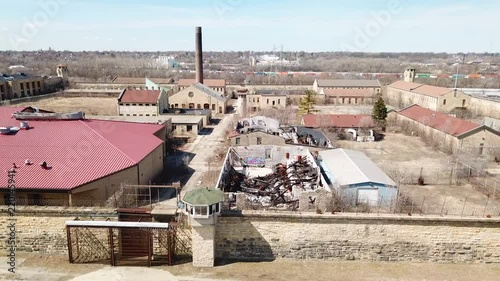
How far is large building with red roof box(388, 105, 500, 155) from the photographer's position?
103 feet

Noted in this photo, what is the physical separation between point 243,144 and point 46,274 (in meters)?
19.3

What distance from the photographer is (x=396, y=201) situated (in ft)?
58.3

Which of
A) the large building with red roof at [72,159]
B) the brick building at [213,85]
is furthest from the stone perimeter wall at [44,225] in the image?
the brick building at [213,85]

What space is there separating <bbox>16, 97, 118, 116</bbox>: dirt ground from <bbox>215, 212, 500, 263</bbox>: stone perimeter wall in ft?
134

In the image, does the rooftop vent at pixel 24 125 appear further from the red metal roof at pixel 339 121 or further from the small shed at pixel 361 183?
the red metal roof at pixel 339 121

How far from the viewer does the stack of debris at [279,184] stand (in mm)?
19391

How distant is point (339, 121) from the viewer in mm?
39500

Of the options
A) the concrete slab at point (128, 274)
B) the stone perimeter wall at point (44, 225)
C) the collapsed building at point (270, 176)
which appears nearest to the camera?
the concrete slab at point (128, 274)

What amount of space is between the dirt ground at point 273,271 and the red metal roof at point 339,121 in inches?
1004

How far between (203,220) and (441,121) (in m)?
31.7

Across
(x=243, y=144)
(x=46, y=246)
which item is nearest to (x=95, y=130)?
(x=46, y=246)

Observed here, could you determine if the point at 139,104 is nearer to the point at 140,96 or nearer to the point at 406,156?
the point at 140,96

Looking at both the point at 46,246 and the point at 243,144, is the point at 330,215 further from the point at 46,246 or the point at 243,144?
the point at 243,144

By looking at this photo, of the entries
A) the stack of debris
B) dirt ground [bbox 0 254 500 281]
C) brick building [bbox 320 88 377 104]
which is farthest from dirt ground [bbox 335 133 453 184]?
brick building [bbox 320 88 377 104]
